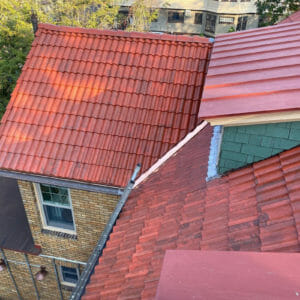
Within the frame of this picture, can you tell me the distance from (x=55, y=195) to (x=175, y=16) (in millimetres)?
28196

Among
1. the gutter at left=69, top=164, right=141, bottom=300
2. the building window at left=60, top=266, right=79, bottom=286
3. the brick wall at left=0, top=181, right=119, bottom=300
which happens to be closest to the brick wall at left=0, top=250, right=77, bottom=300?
the brick wall at left=0, top=181, right=119, bottom=300

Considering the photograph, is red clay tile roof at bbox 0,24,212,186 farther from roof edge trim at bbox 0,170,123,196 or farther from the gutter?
the gutter

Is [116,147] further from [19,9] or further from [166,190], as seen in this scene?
[19,9]

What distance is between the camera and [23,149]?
605cm

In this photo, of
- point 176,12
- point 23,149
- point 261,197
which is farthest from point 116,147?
point 176,12

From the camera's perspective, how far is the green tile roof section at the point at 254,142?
3938mm

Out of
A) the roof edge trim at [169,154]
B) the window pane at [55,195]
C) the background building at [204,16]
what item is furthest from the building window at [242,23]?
the window pane at [55,195]

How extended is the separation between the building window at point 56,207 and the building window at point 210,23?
27337 mm

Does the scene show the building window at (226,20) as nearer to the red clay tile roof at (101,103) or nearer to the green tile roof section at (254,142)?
the red clay tile roof at (101,103)

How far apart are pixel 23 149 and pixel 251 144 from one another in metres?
4.41

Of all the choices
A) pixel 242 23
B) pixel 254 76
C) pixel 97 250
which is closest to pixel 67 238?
pixel 97 250

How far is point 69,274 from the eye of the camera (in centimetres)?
862

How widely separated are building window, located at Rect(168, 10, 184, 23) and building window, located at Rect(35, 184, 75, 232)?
28.0 meters

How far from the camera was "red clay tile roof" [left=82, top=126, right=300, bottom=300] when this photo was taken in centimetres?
322
